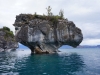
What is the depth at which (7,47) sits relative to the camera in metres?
129

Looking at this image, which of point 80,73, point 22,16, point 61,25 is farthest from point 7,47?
point 80,73

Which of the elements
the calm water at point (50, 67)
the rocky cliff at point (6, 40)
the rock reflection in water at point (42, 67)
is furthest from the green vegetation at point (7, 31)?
the rock reflection in water at point (42, 67)

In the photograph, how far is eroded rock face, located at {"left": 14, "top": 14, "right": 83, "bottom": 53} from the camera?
6767cm

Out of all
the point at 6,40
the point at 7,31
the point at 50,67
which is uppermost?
the point at 7,31

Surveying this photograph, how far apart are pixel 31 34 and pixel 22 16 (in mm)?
10647

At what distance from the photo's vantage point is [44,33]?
68188 mm

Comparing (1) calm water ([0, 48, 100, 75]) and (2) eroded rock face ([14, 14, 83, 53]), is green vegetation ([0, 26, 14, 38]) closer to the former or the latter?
(2) eroded rock face ([14, 14, 83, 53])

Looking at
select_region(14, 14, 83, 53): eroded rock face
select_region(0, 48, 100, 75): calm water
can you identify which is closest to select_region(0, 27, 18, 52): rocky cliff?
select_region(14, 14, 83, 53): eroded rock face

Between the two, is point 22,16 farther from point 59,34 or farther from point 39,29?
point 59,34

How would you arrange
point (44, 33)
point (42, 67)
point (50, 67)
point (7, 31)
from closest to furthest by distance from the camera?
point (50, 67) → point (42, 67) → point (44, 33) → point (7, 31)

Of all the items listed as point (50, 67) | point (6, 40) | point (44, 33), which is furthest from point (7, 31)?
point (50, 67)

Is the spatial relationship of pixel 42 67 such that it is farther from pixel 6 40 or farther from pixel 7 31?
pixel 7 31

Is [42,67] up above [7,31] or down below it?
below

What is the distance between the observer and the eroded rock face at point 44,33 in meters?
67.7
